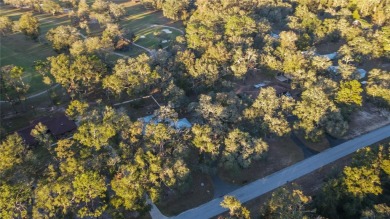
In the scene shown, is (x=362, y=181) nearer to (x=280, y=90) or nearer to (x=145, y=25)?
(x=280, y=90)

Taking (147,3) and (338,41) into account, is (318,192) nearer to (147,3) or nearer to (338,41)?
(338,41)

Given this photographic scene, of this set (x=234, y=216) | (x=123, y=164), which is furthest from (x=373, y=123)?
(x=123, y=164)

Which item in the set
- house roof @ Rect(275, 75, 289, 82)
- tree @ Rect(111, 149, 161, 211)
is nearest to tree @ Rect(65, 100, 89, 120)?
tree @ Rect(111, 149, 161, 211)

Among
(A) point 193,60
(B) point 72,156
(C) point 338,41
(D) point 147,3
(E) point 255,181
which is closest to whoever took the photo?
(B) point 72,156

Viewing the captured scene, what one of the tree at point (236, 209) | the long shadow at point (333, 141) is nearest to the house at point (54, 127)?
the tree at point (236, 209)

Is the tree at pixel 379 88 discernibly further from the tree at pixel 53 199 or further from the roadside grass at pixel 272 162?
the tree at pixel 53 199

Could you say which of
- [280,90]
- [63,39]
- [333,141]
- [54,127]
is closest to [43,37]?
[63,39]

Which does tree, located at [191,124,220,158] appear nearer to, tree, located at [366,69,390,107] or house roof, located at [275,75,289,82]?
house roof, located at [275,75,289,82]
